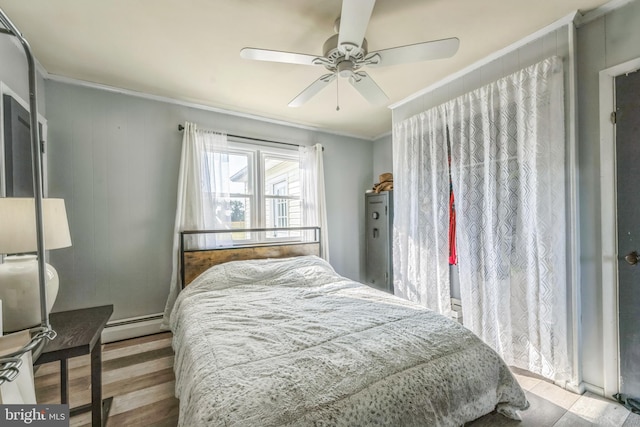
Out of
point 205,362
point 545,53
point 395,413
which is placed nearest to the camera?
point 395,413

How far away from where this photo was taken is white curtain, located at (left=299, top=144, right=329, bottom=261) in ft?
12.1

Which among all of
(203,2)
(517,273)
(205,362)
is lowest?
(205,362)

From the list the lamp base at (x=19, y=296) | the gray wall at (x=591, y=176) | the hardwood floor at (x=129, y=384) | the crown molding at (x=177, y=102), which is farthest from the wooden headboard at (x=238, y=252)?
the gray wall at (x=591, y=176)

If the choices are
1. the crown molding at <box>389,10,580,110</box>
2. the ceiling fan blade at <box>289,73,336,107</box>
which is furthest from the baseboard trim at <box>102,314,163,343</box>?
the crown molding at <box>389,10,580,110</box>

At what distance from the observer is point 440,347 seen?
146cm

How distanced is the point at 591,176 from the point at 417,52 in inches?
56.4

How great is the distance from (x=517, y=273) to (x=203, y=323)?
2.28m

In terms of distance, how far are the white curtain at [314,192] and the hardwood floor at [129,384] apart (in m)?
2.04

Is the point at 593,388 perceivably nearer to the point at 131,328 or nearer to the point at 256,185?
the point at 256,185

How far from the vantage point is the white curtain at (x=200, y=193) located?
290 centimetres

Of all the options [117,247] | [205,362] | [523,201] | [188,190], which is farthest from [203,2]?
[523,201]

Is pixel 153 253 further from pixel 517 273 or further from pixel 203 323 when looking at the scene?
pixel 517 273

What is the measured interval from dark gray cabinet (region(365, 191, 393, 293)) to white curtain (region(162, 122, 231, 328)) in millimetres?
1962

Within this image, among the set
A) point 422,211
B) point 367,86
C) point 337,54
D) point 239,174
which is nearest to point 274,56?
point 337,54
